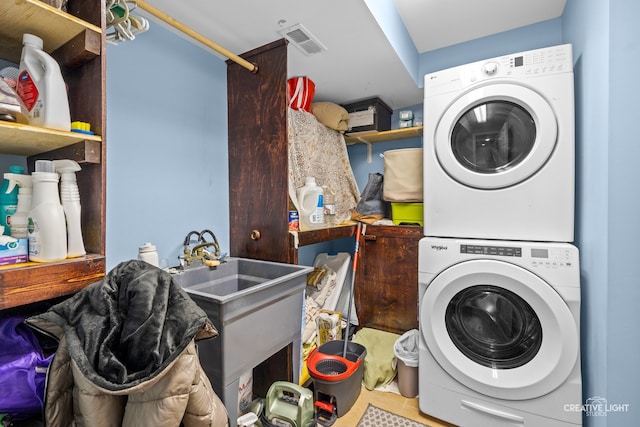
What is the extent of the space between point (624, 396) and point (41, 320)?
77.1 inches

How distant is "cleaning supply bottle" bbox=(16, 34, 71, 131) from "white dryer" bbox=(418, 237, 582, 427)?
5.37 feet

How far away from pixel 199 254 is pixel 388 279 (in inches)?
57.4

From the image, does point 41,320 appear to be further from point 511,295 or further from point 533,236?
point 533,236

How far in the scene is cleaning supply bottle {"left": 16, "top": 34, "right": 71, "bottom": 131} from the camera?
83cm

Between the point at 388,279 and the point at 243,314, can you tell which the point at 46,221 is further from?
the point at 388,279

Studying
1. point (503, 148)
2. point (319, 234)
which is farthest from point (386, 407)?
point (503, 148)

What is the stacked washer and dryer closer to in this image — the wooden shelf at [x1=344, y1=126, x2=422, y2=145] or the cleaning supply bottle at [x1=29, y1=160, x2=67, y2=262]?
the wooden shelf at [x1=344, y1=126, x2=422, y2=145]

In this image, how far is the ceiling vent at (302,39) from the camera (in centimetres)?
155

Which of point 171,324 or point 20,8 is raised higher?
point 20,8

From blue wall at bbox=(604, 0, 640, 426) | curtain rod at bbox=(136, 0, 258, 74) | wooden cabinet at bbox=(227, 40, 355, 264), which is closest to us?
blue wall at bbox=(604, 0, 640, 426)

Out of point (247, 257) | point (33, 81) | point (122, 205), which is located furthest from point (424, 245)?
point (33, 81)

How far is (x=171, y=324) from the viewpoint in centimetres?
83

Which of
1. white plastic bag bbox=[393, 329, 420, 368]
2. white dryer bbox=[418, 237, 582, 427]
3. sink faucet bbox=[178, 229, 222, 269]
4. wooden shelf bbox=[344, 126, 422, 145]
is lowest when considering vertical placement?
white plastic bag bbox=[393, 329, 420, 368]

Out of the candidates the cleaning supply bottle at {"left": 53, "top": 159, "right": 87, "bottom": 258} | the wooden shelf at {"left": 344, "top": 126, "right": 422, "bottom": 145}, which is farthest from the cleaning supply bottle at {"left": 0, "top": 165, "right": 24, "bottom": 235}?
the wooden shelf at {"left": 344, "top": 126, "right": 422, "bottom": 145}
